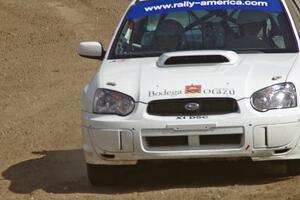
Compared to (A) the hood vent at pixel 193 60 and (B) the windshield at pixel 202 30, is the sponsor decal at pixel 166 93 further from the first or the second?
(B) the windshield at pixel 202 30

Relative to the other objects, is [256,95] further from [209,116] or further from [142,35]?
[142,35]

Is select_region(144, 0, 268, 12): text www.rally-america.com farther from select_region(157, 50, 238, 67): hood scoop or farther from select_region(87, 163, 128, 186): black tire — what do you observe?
select_region(87, 163, 128, 186): black tire

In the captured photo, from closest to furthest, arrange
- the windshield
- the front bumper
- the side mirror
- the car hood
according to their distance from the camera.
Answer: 1. the front bumper
2. the car hood
3. the windshield
4. the side mirror

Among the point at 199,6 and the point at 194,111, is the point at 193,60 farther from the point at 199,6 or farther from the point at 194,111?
the point at 199,6

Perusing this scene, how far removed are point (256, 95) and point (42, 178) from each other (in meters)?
2.38

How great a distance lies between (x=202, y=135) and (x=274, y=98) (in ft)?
2.05

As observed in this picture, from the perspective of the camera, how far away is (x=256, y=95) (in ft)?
23.5

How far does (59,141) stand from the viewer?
10.3 meters

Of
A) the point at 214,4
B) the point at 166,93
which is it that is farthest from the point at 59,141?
the point at 166,93

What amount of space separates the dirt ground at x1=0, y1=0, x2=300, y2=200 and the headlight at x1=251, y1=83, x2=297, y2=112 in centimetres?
64

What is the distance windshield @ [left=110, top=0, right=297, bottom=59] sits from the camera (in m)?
8.30

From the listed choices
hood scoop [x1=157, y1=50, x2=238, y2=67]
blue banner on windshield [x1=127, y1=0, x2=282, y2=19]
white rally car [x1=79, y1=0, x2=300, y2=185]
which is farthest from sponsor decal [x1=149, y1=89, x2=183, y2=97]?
blue banner on windshield [x1=127, y1=0, x2=282, y2=19]

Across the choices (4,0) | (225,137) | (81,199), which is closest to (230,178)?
(225,137)

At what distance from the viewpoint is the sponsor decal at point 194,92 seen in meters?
7.18
